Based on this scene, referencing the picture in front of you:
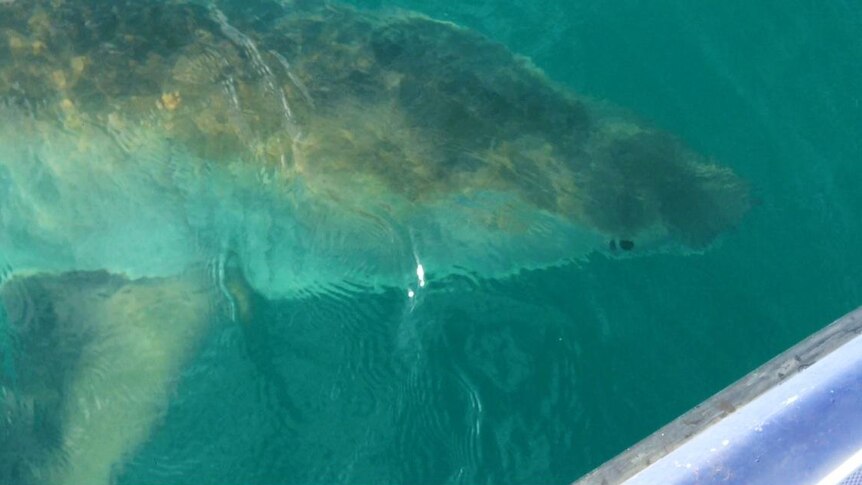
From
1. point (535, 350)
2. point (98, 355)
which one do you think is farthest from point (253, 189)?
point (535, 350)

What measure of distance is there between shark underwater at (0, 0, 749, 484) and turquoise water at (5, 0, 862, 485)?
0.18 meters

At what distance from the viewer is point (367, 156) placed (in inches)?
199

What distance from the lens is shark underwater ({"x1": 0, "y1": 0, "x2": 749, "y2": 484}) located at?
196 inches

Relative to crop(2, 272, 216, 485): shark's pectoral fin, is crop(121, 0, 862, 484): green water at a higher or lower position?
higher

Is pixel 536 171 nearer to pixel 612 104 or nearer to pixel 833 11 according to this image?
pixel 612 104

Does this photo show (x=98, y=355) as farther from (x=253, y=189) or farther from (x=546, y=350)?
(x=546, y=350)

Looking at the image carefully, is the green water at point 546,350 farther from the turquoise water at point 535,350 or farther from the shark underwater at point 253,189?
the shark underwater at point 253,189

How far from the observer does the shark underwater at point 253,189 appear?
16.3 ft

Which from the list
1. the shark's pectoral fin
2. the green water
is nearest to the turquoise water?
the green water

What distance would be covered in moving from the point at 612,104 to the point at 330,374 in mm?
2408

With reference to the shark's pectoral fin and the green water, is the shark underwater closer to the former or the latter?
the shark's pectoral fin

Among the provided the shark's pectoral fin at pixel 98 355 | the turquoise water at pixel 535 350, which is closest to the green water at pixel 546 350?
the turquoise water at pixel 535 350

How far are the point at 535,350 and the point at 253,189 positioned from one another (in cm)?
179

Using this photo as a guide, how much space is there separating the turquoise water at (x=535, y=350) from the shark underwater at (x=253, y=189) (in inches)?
7.1
